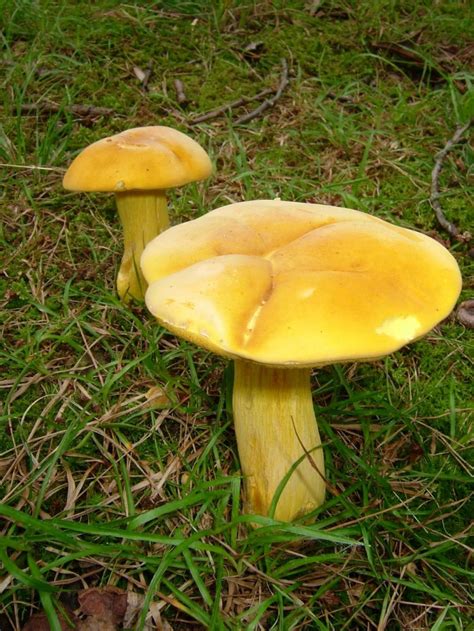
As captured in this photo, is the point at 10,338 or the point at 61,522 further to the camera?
the point at 10,338

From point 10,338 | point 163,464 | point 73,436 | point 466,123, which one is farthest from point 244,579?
point 466,123

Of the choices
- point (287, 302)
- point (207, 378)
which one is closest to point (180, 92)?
point (207, 378)

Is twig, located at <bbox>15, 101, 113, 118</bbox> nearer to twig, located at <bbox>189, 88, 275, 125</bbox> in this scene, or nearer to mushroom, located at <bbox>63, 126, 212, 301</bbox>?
twig, located at <bbox>189, 88, 275, 125</bbox>

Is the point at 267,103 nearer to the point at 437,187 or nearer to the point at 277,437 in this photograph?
the point at 437,187

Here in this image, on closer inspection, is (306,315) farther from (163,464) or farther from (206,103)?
(206,103)

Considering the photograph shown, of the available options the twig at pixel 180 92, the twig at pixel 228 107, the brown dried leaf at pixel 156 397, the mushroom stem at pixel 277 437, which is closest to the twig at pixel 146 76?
the twig at pixel 180 92
